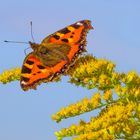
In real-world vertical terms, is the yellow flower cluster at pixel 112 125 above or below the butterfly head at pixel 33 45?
below

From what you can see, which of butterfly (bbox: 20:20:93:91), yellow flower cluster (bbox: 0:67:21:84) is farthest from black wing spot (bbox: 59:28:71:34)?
yellow flower cluster (bbox: 0:67:21:84)

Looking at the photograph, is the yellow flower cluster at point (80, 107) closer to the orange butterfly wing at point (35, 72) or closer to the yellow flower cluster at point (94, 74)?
the yellow flower cluster at point (94, 74)

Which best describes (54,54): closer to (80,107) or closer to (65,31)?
(65,31)

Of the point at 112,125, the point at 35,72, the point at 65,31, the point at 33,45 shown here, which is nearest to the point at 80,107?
the point at 112,125

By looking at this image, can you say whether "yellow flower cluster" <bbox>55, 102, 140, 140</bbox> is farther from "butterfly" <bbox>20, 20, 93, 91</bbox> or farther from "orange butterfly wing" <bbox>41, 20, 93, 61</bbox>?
"orange butterfly wing" <bbox>41, 20, 93, 61</bbox>

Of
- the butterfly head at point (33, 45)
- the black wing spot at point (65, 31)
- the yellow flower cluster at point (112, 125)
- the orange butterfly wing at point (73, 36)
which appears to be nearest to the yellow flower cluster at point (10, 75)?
the orange butterfly wing at point (73, 36)

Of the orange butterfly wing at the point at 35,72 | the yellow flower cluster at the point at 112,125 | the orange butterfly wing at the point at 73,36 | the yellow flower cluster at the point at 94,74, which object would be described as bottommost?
the yellow flower cluster at the point at 112,125
